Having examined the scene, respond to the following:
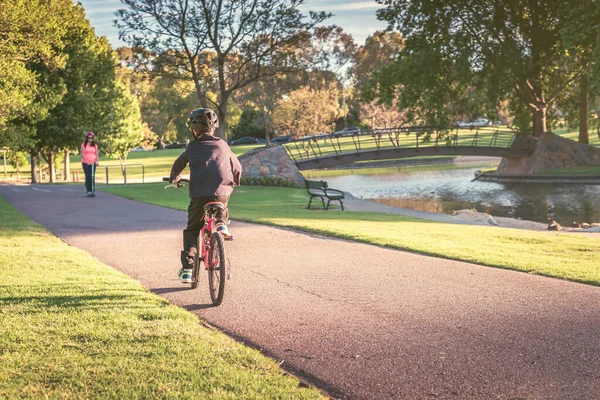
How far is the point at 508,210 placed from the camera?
26.2 metres

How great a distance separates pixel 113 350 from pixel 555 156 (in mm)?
37571

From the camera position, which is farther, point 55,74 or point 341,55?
point 341,55

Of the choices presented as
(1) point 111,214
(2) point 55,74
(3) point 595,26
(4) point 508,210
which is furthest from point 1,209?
(3) point 595,26

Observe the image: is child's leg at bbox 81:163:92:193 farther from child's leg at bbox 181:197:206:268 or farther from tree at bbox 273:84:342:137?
tree at bbox 273:84:342:137

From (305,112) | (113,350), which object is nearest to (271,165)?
(113,350)

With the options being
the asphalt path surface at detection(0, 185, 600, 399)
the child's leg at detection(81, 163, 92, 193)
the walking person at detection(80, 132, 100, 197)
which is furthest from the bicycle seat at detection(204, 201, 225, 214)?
the child's leg at detection(81, 163, 92, 193)

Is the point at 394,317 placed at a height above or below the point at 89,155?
below

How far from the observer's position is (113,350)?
5.34 meters

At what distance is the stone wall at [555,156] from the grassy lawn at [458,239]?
22857 mm

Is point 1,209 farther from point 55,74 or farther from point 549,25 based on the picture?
point 549,25

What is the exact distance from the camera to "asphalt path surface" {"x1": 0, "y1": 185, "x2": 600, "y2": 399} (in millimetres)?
4820

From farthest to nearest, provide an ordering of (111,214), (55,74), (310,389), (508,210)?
(55,74), (508,210), (111,214), (310,389)

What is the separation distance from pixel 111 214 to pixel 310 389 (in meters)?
13.2

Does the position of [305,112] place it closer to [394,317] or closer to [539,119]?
[539,119]
